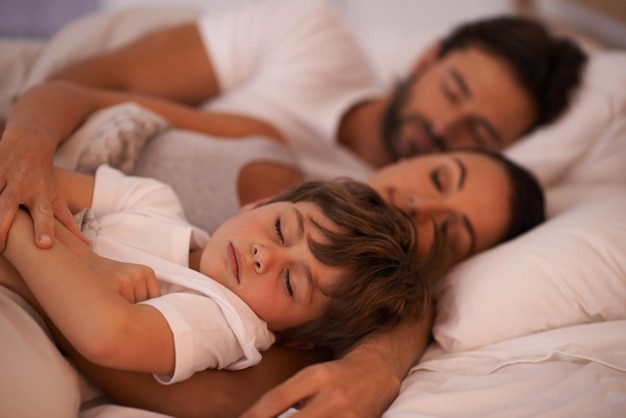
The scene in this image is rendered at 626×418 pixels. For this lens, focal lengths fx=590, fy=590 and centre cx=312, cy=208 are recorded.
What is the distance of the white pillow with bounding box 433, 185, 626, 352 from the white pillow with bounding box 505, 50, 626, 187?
21.7 inches

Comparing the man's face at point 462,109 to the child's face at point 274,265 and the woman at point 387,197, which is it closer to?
the woman at point 387,197

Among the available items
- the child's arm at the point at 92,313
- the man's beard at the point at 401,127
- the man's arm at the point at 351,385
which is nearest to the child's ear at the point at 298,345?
the man's arm at the point at 351,385

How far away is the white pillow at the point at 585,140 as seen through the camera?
6.37 feet

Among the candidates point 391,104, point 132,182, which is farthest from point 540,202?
→ point 132,182

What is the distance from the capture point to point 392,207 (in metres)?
1.38

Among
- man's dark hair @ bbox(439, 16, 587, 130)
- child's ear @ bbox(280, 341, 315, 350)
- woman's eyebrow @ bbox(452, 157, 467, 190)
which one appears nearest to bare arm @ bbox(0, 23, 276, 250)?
child's ear @ bbox(280, 341, 315, 350)

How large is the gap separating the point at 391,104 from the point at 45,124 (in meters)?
1.29

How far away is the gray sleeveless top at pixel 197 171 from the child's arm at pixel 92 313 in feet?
1.51

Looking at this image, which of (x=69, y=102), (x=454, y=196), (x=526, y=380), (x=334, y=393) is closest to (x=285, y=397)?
(x=334, y=393)

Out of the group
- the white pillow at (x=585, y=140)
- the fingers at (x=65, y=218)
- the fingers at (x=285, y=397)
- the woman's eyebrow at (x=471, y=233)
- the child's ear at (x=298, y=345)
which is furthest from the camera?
the white pillow at (x=585, y=140)

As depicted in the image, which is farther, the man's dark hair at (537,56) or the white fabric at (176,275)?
the man's dark hair at (537,56)

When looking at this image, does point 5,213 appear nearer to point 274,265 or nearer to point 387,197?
point 274,265

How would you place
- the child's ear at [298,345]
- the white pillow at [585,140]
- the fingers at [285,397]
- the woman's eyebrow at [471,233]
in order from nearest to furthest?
the fingers at [285,397] < the child's ear at [298,345] < the woman's eyebrow at [471,233] < the white pillow at [585,140]

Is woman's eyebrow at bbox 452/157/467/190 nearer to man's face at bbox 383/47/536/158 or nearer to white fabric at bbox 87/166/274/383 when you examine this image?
man's face at bbox 383/47/536/158
